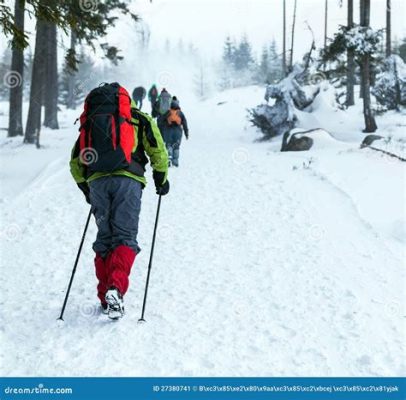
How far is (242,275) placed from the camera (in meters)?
5.60

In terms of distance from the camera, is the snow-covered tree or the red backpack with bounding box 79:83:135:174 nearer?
the red backpack with bounding box 79:83:135:174

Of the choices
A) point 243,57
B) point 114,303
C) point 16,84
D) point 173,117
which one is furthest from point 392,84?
point 243,57

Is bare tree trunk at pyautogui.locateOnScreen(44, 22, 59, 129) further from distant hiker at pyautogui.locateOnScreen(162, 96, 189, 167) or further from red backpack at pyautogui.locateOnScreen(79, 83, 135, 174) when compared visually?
red backpack at pyautogui.locateOnScreen(79, 83, 135, 174)

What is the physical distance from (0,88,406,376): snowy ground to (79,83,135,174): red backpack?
1.52 metres

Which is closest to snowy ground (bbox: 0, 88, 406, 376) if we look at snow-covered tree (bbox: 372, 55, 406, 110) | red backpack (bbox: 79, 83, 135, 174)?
red backpack (bbox: 79, 83, 135, 174)

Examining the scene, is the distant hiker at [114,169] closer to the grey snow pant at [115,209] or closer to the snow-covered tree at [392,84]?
the grey snow pant at [115,209]

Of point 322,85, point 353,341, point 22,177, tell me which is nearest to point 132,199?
point 353,341

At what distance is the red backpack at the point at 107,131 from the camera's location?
13.8 feet

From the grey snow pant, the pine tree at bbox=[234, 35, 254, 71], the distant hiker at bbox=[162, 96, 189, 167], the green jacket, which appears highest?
the pine tree at bbox=[234, 35, 254, 71]

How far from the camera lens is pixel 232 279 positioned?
18.0 feet

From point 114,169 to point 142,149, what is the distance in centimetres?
45

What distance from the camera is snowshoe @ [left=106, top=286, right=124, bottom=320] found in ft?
13.6

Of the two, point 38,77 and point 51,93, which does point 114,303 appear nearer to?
point 38,77

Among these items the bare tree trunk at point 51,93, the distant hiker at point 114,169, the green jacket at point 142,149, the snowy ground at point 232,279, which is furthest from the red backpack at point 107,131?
the bare tree trunk at point 51,93
